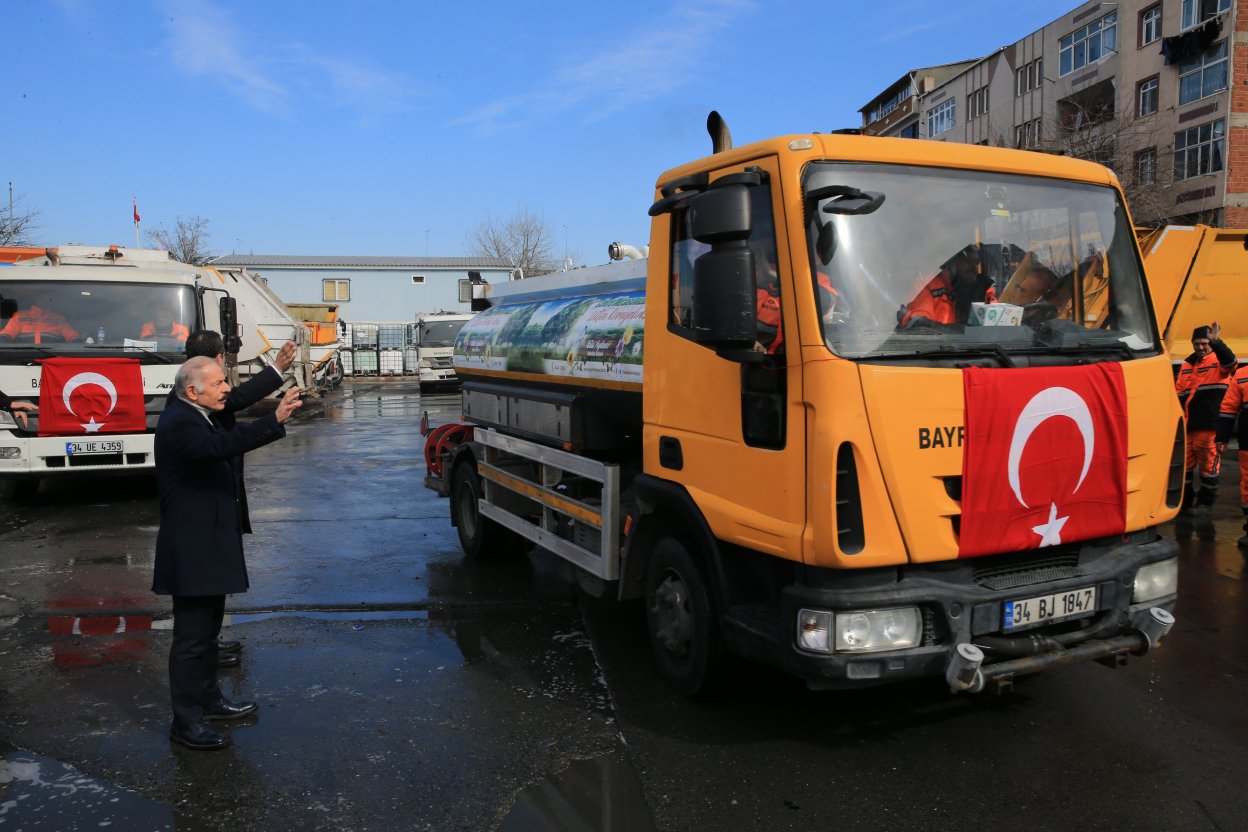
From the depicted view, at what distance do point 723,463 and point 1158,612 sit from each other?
195cm

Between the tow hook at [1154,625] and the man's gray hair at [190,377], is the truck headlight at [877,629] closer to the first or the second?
the tow hook at [1154,625]

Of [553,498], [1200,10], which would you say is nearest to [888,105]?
[1200,10]

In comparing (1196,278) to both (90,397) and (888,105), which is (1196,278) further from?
(888,105)

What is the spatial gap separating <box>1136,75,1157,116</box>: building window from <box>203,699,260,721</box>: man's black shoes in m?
38.0

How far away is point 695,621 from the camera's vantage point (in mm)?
4230

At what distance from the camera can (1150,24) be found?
33156mm

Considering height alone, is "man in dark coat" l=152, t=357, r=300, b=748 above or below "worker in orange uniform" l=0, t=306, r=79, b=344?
below

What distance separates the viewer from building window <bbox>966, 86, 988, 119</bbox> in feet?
146

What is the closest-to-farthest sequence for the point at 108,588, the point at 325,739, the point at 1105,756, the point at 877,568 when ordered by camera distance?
1. the point at 877,568
2. the point at 1105,756
3. the point at 325,739
4. the point at 108,588

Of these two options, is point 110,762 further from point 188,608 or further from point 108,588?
point 108,588

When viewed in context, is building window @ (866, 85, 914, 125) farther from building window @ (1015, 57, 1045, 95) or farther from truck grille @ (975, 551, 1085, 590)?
truck grille @ (975, 551, 1085, 590)

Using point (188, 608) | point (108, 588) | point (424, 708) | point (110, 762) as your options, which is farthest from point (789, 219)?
point (108, 588)

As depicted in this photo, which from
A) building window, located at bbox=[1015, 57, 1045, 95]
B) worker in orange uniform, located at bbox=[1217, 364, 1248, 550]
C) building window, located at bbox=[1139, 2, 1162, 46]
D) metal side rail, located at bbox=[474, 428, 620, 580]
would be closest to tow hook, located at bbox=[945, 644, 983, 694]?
metal side rail, located at bbox=[474, 428, 620, 580]

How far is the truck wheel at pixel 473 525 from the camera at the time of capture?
24.2 ft
